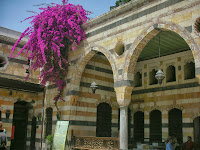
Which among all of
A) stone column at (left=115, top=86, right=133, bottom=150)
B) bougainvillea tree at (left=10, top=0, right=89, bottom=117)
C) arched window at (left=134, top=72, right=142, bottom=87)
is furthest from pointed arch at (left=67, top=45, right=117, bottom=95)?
arched window at (left=134, top=72, right=142, bottom=87)

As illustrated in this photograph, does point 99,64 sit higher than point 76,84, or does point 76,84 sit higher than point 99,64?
point 99,64

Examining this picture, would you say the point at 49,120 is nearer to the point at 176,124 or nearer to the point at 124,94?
the point at 124,94

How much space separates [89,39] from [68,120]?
3808 millimetres

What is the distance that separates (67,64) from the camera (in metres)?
13.0

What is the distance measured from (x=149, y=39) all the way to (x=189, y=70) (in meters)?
3.94

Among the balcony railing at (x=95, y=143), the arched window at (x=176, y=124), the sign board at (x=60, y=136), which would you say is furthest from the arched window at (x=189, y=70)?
the sign board at (x=60, y=136)

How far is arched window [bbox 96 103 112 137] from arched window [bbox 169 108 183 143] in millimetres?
3063

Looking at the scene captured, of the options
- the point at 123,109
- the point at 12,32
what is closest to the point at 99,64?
the point at 123,109

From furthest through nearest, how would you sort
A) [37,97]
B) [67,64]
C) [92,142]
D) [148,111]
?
[37,97], [148,111], [67,64], [92,142]

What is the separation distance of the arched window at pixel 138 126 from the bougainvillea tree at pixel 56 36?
14.4ft

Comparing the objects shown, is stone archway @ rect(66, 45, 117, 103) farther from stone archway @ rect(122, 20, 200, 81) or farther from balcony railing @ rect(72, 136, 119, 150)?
stone archway @ rect(122, 20, 200, 81)

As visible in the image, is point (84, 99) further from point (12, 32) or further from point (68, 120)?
point (12, 32)

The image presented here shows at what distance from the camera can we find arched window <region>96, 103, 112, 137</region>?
1348cm

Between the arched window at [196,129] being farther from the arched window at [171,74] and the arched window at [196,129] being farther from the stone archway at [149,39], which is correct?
the stone archway at [149,39]
